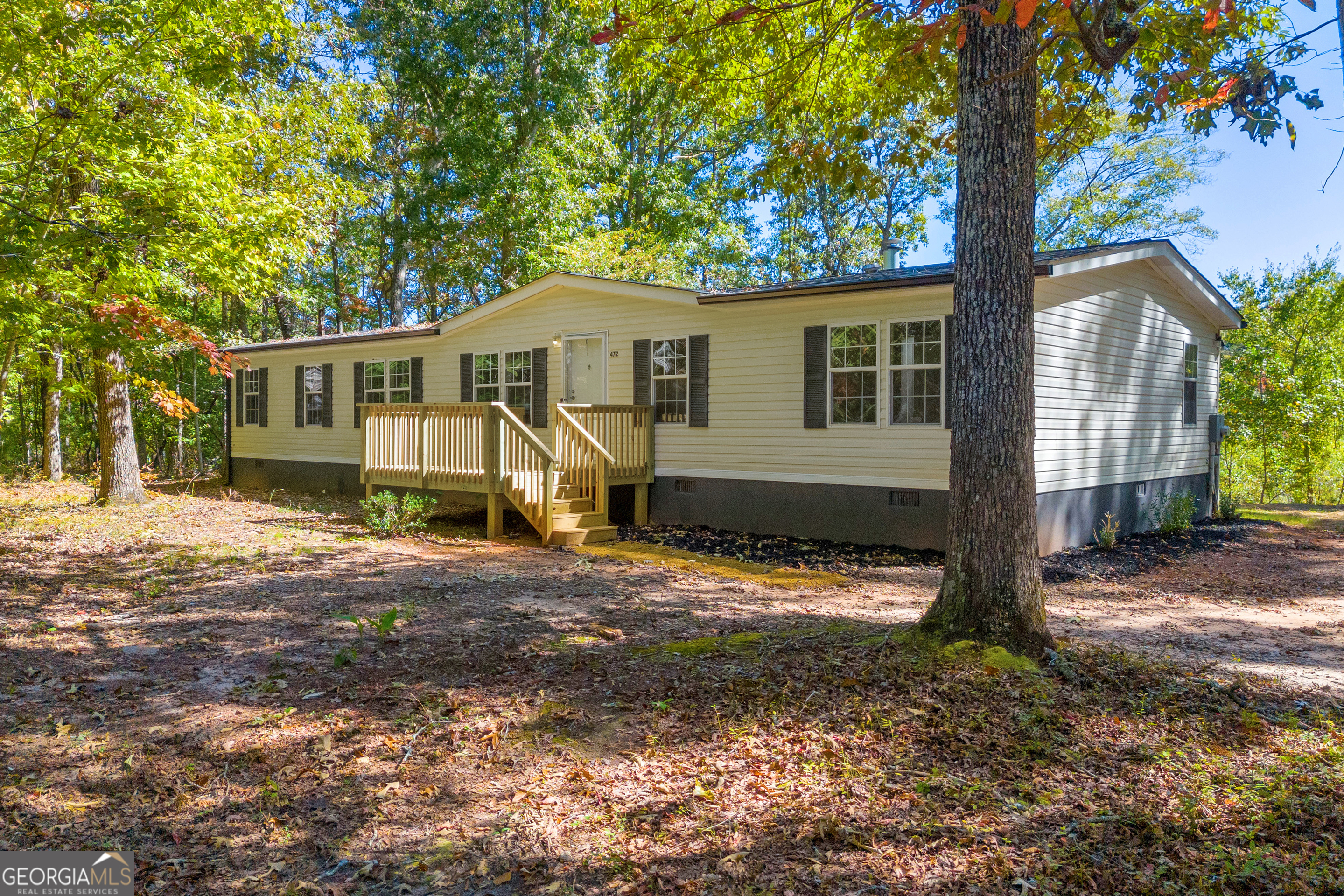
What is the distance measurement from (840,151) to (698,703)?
4638mm

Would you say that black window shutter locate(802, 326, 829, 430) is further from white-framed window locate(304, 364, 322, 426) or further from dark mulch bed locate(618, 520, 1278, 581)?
white-framed window locate(304, 364, 322, 426)

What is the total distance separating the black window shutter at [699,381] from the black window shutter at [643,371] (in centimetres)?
66

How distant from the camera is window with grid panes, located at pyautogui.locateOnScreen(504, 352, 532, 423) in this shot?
42.9 ft

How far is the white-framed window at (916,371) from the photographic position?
9359 mm

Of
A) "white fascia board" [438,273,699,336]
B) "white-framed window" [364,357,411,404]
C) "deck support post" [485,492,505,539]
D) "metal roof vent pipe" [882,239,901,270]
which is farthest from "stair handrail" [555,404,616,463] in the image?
"white-framed window" [364,357,411,404]

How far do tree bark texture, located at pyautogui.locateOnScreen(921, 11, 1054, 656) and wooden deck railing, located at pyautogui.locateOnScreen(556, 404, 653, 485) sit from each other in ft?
22.2

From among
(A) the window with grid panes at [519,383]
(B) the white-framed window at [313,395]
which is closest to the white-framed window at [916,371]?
(A) the window with grid panes at [519,383]

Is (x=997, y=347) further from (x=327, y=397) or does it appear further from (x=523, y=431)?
(x=327, y=397)

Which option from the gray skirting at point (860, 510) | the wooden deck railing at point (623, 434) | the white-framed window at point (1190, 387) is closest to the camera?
the gray skirting at point (860, 510)

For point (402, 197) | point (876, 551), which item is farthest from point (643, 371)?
point (402, 197)

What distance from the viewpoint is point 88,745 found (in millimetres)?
3605

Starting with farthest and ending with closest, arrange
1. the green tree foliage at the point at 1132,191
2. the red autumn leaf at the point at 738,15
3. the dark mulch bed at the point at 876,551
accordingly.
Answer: the green tree foliage at the point at 1132,191 < the dark mulch bed at the point at 876,551 < the red autumn leaf at the point at 738,15

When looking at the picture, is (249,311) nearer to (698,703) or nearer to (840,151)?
(840,151)

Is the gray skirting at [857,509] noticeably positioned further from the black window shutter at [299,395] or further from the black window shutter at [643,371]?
the black window shutter at [299,395]
